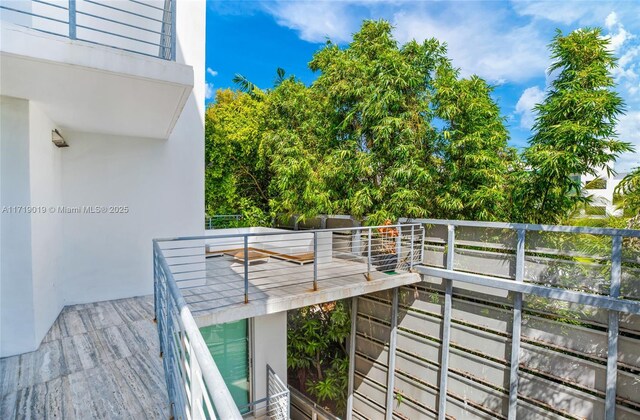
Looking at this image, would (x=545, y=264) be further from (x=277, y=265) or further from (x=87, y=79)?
(x=87, y=79)

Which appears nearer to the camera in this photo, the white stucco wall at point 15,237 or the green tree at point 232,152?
the white stucco wall at point 15,237

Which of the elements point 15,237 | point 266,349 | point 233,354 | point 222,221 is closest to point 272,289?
point 233,354

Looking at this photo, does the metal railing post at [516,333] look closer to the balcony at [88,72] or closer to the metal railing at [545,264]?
the metal railing at [545,264]

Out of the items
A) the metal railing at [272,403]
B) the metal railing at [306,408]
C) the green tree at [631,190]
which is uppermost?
the green tree at [631,190]

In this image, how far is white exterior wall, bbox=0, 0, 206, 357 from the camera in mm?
3363

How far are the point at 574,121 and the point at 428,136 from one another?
2.48 metres

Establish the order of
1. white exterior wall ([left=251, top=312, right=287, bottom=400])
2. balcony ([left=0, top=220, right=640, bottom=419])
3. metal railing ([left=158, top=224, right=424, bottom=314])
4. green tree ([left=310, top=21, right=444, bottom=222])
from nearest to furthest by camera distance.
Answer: balcony ([left=0, top=220, right=640, bottom=419])
metal railing ([left=158, top=224, right=424, bottom=314])
white exterior wall ([left=251, top=312, right=287, bottom=400])
green tree ([left=310, top=21, right=444, bottom=222])

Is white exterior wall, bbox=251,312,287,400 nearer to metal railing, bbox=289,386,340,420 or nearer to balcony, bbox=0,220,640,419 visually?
balcony, bbox=0,220,640,419

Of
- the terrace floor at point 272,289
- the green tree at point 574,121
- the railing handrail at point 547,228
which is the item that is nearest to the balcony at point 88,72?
the terrace floor at point 272,289

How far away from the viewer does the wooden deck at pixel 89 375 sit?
8.00 ft

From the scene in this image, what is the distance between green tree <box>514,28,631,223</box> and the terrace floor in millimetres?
2649

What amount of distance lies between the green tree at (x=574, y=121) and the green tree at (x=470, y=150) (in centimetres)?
88

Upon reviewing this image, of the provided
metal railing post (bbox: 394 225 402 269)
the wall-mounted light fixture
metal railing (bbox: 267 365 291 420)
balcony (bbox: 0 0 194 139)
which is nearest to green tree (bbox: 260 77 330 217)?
metal railing post (bbox: 394 225 402 269)

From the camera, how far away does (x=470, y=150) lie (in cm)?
605
